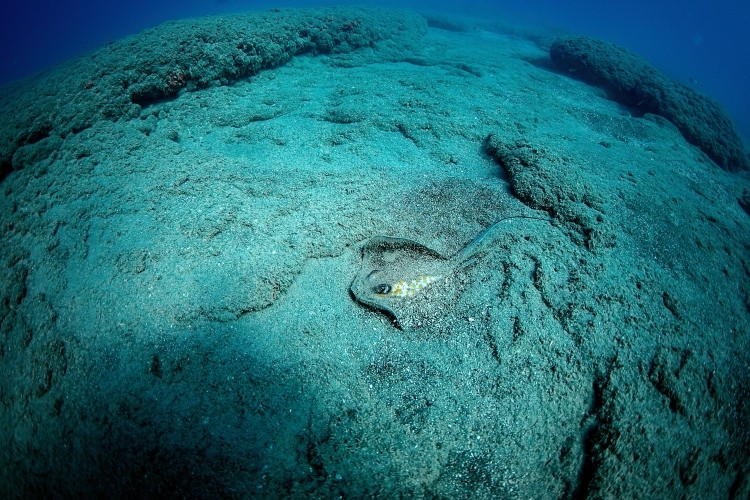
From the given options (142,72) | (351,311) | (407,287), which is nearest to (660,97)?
(407,287)

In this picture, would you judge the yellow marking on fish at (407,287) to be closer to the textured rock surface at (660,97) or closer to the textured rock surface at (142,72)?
the textured rock surface at (142,72)

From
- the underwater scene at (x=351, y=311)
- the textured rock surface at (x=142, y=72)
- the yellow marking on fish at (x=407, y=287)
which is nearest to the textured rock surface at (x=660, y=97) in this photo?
the underwater scene at (x=351, y=311)

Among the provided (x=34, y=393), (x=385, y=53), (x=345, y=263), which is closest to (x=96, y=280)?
(x=34, y=393)

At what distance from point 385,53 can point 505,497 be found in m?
8.33

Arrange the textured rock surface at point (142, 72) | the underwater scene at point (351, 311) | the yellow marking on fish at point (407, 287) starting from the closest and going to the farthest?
the underwater scene at point (351, 311)
the yellow marking on fish at point (407, 287)
the textured rock surface at point (142, 72)

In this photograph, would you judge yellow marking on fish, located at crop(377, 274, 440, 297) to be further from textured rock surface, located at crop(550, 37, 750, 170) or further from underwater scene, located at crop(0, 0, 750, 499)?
textured rock surface, located at crop(550, 37, 750, 170)

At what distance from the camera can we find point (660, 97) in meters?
6.92

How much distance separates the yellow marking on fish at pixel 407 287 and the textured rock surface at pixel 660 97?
26.0 ft

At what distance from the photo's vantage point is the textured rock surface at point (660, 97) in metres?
6.64

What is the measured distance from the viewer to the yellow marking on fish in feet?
7.51

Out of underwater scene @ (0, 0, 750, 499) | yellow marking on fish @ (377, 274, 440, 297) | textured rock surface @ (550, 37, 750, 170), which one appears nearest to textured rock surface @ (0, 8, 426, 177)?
underwater scene @ (0, 0, 750, 499)

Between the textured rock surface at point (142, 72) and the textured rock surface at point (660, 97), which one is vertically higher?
the textured rock surface at point (142, 72)

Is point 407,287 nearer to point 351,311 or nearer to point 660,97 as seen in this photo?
point 351,311

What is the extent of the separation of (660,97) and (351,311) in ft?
29.4
